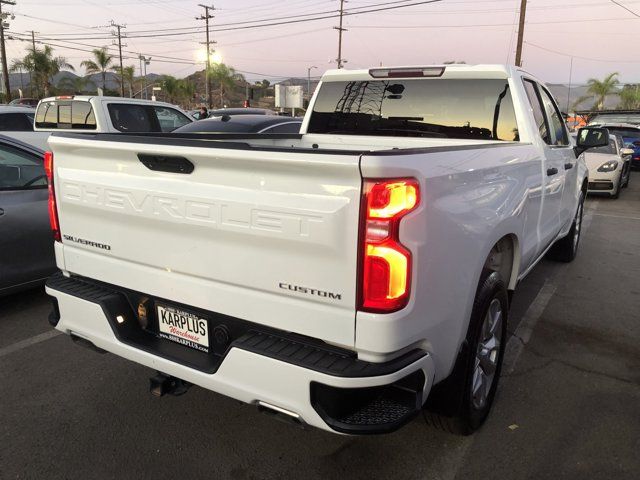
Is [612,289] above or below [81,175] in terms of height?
below

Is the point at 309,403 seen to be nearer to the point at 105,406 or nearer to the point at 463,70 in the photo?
the point at 105,406

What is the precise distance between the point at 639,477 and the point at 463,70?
2.81 metres

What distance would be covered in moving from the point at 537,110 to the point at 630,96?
51.2 metres

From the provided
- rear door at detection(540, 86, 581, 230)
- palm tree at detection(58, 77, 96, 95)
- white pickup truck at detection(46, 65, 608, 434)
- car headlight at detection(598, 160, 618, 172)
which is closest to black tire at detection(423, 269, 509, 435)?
white pickup truck at detection(46, 65, 608, 434)

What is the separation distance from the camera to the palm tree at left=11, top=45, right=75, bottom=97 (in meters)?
45.0

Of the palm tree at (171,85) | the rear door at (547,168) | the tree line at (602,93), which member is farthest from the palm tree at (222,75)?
the rear door at (547,168)

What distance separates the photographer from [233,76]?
178 feet

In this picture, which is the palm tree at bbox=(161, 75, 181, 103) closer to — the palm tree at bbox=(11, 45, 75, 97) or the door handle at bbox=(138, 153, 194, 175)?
the palm tree at bbox=(11, 45, 75, 97)

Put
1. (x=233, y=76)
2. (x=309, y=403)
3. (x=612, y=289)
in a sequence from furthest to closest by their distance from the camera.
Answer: (x=233, y=76), (x=612, y=289), (x=309, y=403)

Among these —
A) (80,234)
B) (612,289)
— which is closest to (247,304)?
(80,234)

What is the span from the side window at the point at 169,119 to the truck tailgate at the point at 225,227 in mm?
7652

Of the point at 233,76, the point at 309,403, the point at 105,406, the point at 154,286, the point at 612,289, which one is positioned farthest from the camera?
the point at 233,76

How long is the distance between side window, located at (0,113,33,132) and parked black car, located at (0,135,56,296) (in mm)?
5838

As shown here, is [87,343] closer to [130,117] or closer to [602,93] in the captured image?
[130,117]
